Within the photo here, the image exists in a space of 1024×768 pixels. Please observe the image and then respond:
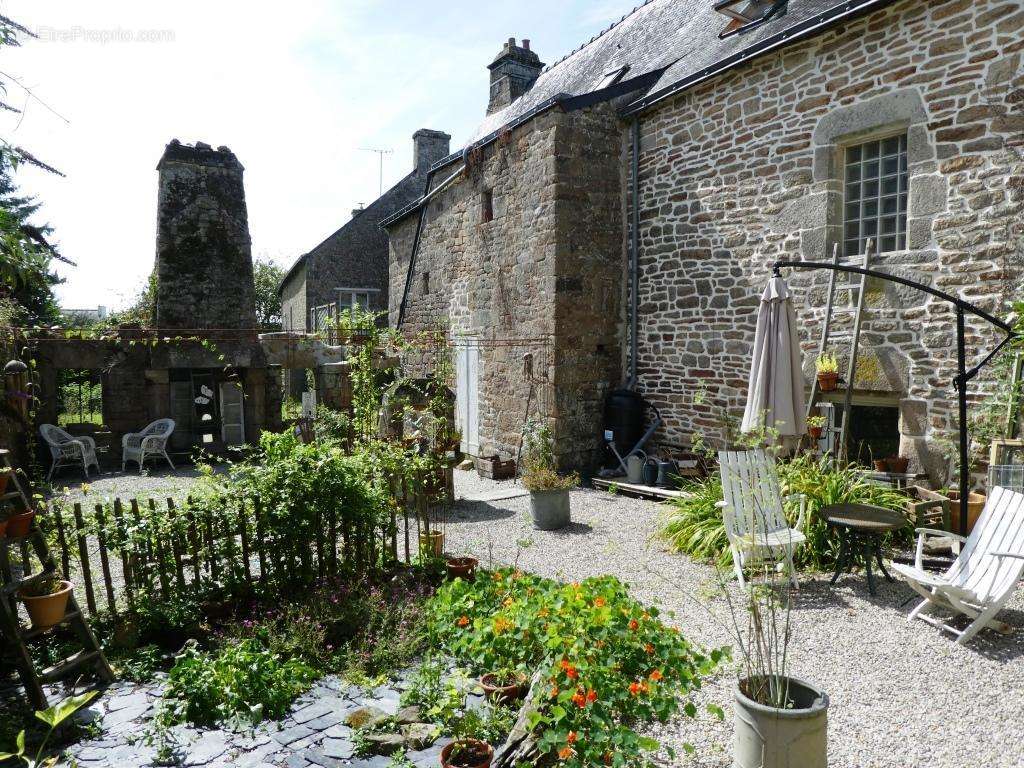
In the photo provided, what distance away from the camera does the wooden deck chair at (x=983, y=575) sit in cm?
406

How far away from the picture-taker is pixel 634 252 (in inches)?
376

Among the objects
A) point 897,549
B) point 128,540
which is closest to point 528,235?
point 897,549

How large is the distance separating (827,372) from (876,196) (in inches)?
73.2

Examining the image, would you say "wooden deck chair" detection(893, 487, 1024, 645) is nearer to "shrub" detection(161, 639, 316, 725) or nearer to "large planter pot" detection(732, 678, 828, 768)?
"large planter pot" detection(732, 678, 828, 768)

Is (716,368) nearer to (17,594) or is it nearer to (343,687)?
(343,687)

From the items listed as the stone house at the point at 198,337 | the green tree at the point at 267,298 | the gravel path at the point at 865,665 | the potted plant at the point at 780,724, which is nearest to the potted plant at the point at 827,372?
the gravel path at the point at 865,665

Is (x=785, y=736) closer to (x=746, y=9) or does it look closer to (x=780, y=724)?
(x=780, y=724)

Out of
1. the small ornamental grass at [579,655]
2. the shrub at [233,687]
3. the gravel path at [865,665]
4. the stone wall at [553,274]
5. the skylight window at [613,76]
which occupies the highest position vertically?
the skylight window at [613,76]

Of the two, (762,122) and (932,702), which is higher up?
(762,122)

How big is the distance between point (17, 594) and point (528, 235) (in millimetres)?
7376

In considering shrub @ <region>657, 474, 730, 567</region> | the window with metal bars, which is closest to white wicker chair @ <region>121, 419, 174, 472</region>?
shrub @ <region>657, 474, 730, 567</region>

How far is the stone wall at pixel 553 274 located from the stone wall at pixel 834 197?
0.55 metres

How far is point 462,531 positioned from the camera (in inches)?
280

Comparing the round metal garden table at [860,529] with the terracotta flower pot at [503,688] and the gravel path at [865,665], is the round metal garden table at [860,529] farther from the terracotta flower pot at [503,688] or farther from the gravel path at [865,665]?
the terracotta flower pot at [503,688]
